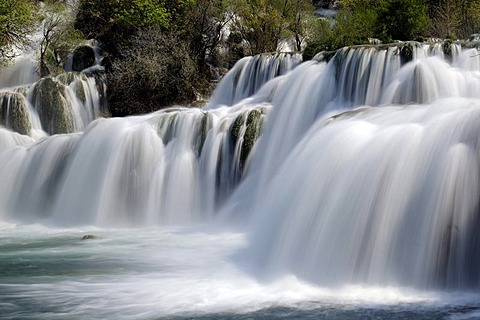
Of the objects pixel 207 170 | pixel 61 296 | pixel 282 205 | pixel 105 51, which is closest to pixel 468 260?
pixel 282 205

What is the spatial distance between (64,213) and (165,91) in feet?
29.2

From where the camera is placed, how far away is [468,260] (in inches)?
311

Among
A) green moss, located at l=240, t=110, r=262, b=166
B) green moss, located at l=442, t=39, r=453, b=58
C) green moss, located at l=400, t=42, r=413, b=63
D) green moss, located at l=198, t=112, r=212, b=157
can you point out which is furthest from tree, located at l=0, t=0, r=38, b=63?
green moss, located at l=442, t=39, r=453, b=58

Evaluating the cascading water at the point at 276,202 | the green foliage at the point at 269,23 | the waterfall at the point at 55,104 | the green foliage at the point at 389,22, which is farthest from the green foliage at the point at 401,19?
the waterfall at the point at 55,104

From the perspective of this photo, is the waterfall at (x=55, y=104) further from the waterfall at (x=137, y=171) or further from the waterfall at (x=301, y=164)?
the waterfall at (x=137, y=171)

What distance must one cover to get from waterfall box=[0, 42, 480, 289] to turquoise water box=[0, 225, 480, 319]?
0.38m

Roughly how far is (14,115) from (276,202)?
13.3m

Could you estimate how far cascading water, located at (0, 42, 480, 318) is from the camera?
8211 mm

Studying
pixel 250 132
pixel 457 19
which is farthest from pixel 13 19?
pixel 457 19

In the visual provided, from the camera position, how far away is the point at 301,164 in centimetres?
1108

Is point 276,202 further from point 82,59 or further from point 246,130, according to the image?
point 82,59

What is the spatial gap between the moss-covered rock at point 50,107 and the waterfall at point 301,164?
0.05 m

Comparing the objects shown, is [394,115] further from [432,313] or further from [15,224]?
[15,224]

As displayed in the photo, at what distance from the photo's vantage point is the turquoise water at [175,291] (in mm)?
7781
